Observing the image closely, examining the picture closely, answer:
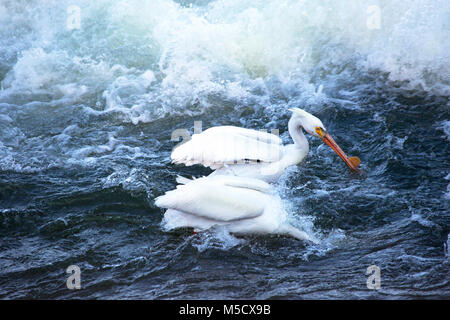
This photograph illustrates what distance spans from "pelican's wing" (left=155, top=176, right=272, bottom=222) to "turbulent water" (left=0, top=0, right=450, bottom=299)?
0.20 meters

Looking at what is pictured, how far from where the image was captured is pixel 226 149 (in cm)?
450

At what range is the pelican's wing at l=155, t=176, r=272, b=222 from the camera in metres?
3.90

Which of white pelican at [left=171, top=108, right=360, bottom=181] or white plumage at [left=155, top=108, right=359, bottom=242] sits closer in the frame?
white plumage at [left=155, top=108, right=359, bottom=242]

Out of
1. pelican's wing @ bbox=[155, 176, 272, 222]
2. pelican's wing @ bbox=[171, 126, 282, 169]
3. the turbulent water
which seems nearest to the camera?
the turbulent water

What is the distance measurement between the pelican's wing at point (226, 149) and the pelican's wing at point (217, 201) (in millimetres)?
518

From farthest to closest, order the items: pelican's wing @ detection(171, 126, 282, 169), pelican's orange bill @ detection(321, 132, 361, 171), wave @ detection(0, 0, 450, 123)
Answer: wave @ detection(0, 0, 450, 123)
pelican's orange bill @ detection(321, 132, 361, 171)
pelican's wing @ detection(171, 126, 282, 169)

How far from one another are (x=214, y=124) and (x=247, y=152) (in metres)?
1.52

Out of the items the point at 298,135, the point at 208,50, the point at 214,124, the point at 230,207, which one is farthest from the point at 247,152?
the point at 208,50

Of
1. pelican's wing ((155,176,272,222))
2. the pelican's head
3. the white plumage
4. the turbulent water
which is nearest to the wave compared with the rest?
the turbulent water

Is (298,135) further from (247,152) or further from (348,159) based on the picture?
(247,152)

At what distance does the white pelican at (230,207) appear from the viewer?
390cm

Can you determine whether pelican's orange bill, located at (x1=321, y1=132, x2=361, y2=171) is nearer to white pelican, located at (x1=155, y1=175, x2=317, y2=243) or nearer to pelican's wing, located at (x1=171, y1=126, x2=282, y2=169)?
pelican's wing, located at (x1=171, y1=126, x2=282, y2=169)

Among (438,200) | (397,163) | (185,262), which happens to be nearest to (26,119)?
(185,262)

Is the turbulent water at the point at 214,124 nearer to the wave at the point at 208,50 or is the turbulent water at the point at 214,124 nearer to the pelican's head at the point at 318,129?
the wave at the point at 208,50
